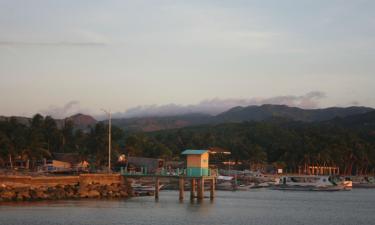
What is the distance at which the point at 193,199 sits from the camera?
8812 centimetres

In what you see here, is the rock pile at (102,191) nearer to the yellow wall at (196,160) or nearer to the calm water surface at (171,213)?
the calm water surface at (171,213)

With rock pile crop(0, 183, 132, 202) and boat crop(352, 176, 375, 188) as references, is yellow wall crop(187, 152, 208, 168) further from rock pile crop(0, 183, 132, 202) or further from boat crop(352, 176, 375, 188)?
boat crop(352, 176, 375, 188)

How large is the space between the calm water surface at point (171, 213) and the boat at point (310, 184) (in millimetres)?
48683

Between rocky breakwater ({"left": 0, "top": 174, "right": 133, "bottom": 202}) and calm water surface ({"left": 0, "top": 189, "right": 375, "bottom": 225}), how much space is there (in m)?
3.33

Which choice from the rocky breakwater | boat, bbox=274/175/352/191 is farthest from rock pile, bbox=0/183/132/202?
boat, bbox=274/175/352/191

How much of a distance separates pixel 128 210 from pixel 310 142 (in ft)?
443

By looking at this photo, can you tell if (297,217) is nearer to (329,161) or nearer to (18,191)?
(18,191)

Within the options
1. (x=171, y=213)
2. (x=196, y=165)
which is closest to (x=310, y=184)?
(x=196, y=165)

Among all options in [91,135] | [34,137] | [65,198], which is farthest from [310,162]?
[65,198]

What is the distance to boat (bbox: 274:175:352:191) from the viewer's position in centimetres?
13688

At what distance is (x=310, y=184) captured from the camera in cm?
13825

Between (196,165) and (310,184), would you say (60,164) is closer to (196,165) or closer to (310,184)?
(196,165)

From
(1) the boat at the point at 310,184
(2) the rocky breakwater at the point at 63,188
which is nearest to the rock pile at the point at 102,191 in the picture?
(2) the rocky breakwater at the point at 63,188

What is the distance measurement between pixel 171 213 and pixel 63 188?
18.1 metres
